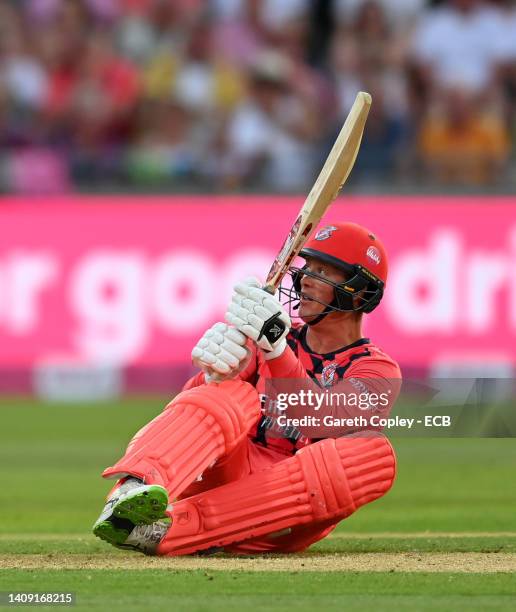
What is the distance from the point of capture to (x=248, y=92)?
1355cm

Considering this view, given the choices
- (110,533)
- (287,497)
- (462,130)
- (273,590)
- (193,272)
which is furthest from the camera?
(462,130)

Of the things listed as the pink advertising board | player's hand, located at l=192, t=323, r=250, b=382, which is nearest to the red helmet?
player's hand, located at l=192, t=323, r=250, b=382

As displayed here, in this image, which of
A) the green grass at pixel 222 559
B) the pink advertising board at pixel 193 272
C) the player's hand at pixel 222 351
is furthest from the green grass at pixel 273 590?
the pink advertising board at pixel 193 272

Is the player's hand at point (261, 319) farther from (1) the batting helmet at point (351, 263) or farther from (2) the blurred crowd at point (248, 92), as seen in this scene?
(2) the blurred crowd at point (248, 92)

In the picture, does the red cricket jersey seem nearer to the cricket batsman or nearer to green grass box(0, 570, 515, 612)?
the cricket batsman

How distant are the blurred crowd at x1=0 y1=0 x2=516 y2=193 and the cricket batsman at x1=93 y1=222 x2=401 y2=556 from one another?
692 cm

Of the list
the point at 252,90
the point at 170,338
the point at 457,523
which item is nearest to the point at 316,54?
the point at 252,90

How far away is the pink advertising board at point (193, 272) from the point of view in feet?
39.3

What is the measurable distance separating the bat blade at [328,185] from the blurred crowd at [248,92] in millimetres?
6506

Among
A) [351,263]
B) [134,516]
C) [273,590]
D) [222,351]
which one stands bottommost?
[273,590]

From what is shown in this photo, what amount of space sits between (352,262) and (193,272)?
6557 mm

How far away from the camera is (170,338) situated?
1223 cm

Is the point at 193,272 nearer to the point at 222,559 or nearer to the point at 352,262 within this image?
the point at 352,262

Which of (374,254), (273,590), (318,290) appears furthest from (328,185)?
(273,590)
